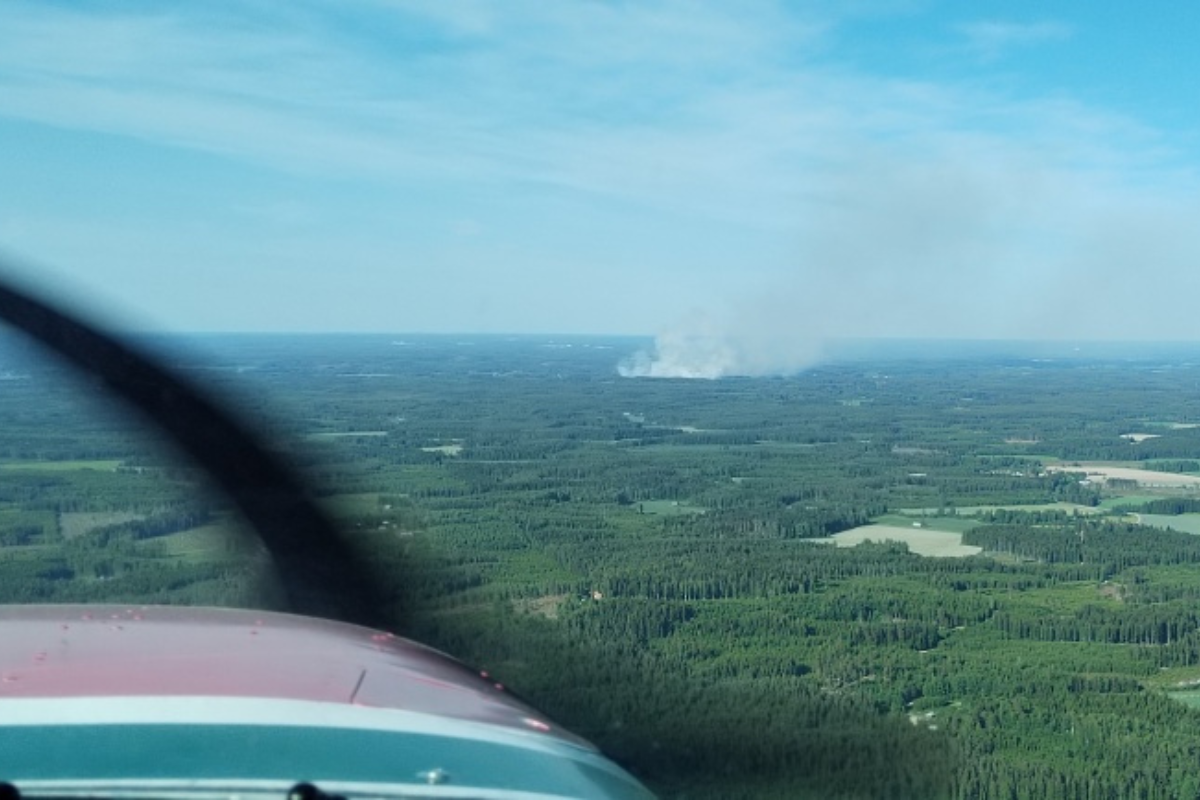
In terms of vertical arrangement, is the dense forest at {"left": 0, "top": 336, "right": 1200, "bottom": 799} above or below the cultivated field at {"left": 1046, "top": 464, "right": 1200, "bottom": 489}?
above

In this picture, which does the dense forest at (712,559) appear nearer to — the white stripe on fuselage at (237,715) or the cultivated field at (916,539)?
the cultivated field at (916,539)

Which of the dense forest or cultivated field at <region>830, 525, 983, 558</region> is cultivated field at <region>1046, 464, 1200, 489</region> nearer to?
the dense forest

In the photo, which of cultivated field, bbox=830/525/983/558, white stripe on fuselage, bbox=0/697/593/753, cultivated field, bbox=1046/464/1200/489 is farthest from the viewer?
cultivated field, bbox=1046/464/1200/489

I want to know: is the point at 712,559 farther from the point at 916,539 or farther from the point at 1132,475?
the point at 1132,475

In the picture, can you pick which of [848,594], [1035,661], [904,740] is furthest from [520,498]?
[904,740]

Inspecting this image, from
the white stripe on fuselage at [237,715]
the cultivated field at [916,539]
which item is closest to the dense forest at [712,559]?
the cultivated field at [916,539]

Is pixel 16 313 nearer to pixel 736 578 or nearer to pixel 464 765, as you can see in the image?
pixel 464 765

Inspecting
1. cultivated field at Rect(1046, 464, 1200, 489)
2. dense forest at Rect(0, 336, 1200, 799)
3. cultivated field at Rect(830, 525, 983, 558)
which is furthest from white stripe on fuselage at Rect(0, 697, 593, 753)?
cultivated field at Rect(1046, 464, 1200, 489)

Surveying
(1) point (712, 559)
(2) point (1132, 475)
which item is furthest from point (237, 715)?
(2) point (1132, 475)
